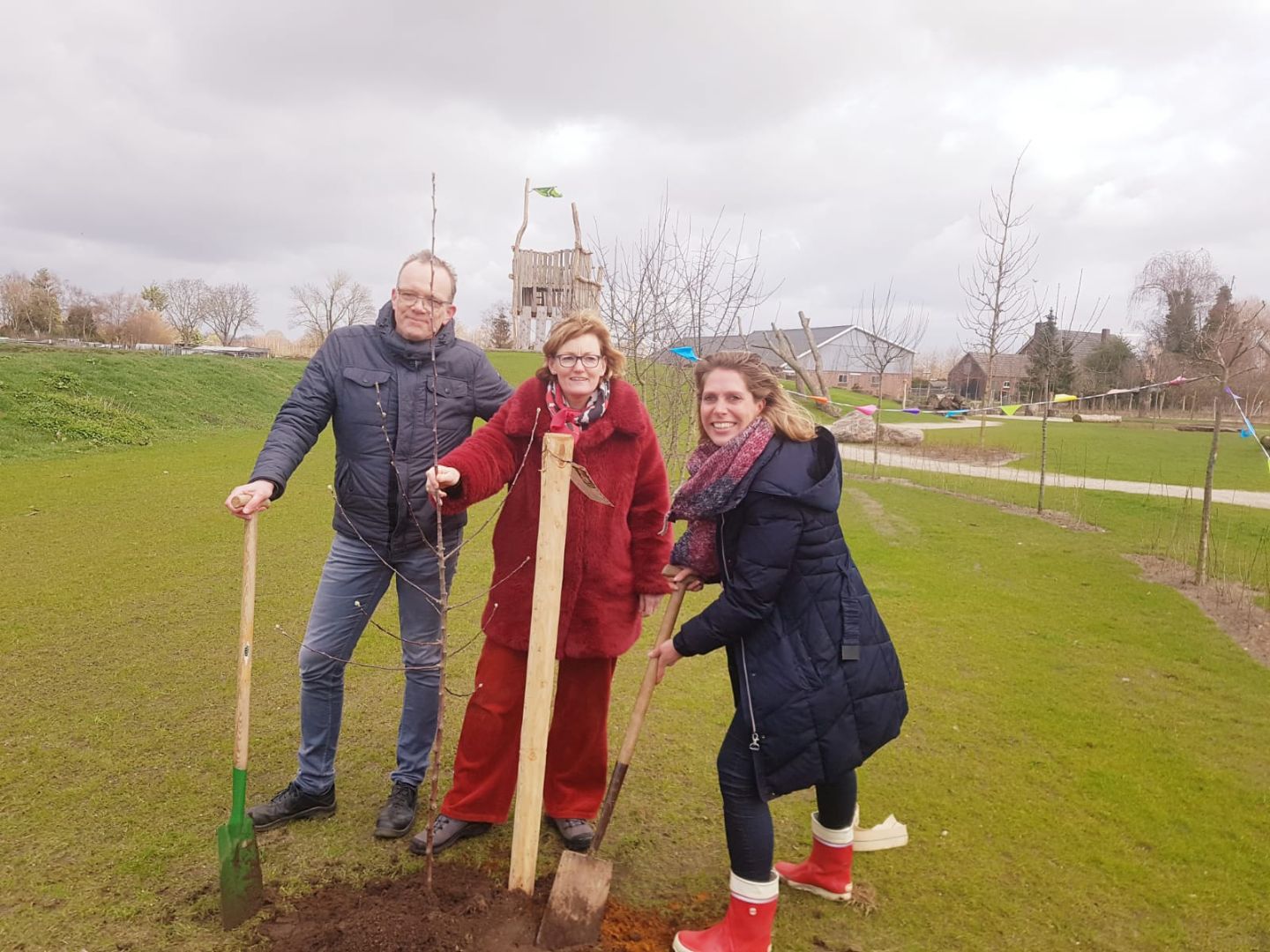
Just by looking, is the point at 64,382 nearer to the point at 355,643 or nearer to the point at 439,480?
the point at 355,643

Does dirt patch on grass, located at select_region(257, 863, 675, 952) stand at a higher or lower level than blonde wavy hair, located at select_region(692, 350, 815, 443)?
lower

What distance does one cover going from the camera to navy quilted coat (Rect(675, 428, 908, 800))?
8.09 ft

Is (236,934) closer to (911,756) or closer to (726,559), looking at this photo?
(726,559)

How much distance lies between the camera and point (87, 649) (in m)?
5.09

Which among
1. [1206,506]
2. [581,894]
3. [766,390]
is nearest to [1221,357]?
[1206,506]

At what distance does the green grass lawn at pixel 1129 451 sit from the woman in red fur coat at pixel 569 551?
622 inches

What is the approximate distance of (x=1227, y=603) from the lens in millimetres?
7402

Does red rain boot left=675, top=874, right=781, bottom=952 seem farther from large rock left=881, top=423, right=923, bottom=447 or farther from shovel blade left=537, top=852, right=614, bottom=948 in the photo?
large rock left=881, top=423, right=923, bottom=447

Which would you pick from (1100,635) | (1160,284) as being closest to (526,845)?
(1100,635)

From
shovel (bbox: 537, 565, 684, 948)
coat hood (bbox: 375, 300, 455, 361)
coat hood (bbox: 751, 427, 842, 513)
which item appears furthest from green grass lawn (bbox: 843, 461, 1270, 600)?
coat hood (bbox: 375, 300, 455, 361)

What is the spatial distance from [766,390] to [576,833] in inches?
78.4

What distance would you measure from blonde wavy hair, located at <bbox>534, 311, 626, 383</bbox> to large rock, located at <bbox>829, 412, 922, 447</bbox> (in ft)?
71.8

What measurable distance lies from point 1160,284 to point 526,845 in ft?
139

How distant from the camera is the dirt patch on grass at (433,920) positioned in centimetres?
243
